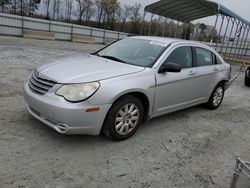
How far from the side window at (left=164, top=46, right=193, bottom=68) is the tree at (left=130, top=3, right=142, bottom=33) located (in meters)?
31.9

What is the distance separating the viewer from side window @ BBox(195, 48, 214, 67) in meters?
5.11

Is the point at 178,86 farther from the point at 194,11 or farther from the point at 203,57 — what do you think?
the point at 194,11

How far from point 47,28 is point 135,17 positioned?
55.3 ft

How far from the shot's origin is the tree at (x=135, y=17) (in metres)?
36.0

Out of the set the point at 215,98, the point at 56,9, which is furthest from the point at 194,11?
the point at 56,9

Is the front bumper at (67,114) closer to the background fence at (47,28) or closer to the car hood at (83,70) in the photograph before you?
the car hood at (83,70)

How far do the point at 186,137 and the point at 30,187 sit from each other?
262 cm

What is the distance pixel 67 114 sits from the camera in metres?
3.18

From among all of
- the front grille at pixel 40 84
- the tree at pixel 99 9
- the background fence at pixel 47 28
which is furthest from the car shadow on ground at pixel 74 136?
the tree at pixel 99 9

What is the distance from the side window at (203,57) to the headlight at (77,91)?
103 inches

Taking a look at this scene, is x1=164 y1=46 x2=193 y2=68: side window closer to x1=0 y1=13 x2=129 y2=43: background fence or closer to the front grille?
the front grille

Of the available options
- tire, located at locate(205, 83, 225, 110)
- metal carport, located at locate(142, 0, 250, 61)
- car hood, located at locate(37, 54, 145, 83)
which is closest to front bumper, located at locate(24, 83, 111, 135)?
car hood, located at locate(37, 54, 145, 83)

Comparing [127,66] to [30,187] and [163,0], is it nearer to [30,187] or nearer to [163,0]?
[30,187]

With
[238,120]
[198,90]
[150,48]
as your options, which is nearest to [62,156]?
[150,48]
